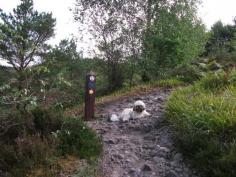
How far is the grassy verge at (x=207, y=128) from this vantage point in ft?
17.0

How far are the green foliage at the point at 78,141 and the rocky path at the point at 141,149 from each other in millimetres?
217

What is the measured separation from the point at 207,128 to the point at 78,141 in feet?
5.97

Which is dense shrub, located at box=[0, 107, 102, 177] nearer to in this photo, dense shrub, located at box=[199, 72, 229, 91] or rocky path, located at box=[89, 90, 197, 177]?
rocky path, located at box=[89, 90, 197, 177]

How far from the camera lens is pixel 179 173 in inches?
217

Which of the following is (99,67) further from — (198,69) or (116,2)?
(198,69)

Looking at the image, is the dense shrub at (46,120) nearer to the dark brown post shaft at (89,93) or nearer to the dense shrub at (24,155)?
the dense shrub at (24,155)

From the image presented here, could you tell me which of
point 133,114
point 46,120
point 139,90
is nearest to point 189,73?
point 139,90

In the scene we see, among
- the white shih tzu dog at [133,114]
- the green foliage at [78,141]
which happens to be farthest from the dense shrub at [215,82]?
the green foliage at [78,141]

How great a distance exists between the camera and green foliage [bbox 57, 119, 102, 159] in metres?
5.85

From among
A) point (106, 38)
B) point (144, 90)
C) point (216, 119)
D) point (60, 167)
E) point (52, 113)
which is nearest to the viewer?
point (60, 167)

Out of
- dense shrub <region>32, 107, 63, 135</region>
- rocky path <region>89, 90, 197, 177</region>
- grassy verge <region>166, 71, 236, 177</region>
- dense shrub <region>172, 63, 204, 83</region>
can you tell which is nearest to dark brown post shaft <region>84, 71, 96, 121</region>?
rocky path <region>89, 90, 197, 177</region>

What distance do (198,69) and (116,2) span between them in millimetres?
4294

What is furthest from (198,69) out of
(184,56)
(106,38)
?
(106,38)

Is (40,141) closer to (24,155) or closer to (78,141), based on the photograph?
(24,155)
